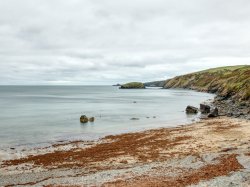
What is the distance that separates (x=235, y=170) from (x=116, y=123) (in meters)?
46.2

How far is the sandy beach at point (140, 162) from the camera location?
2517cm

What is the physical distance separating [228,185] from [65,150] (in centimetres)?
2527

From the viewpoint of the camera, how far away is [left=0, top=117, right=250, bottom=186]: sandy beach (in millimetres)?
25172

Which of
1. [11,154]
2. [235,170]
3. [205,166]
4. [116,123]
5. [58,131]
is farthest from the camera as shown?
[116,123]

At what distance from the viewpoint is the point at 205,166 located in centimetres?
2852

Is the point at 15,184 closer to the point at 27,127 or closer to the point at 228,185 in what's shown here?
the point at 228,185

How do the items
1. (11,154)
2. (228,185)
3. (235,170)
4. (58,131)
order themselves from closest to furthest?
(228,185) → (235,170) → (11,154) → (58,131)

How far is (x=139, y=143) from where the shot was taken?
4462 cm

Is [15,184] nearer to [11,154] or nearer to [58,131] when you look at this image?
[11,154]

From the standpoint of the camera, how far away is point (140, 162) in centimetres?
3250

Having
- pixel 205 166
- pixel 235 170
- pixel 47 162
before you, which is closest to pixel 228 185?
pixel 235 170

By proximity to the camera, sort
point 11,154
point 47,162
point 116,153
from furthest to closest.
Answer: point 11,154 < point 116,153 < point 47,162

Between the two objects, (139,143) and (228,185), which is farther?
(139,143)

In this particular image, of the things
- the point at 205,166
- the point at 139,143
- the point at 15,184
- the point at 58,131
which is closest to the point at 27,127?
the point at 58,131
